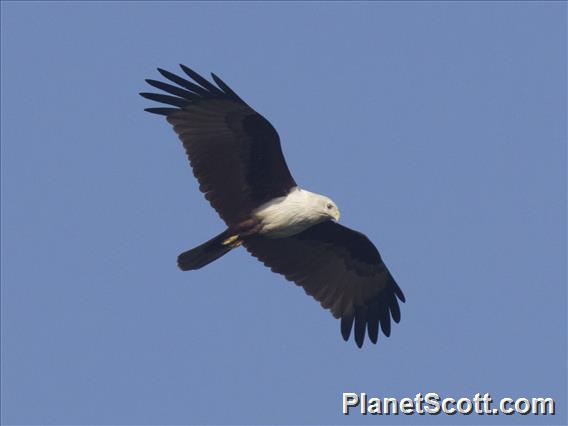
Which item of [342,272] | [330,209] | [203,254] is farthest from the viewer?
[342,272]

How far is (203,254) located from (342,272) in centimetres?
243

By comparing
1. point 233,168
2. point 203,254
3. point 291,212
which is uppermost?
point 233,168

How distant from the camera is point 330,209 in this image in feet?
54.3

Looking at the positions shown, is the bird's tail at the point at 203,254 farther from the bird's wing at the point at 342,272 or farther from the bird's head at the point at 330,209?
the bird's head at the point at 330,209

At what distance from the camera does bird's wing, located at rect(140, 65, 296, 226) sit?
54.2 ft

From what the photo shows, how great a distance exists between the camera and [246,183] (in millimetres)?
16609

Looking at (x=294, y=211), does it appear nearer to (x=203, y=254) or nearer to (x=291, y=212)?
(x=291, y=212)

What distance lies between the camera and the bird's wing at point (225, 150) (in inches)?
650

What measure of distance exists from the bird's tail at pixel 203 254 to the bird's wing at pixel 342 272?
87cm

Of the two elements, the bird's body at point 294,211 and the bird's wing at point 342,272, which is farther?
the bird's wing at point 342,272

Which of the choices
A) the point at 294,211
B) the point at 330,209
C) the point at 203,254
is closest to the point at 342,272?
the point at 330,209

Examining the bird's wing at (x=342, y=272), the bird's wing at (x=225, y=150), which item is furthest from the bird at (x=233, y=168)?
the bird's wing at (x=342, y=272)

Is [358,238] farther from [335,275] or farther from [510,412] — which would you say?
[510,412]

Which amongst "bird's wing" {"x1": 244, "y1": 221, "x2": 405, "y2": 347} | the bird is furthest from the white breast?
"bird's wing" {"x1": 244, "y1": 221, "x2": 405, "y2": 347}
